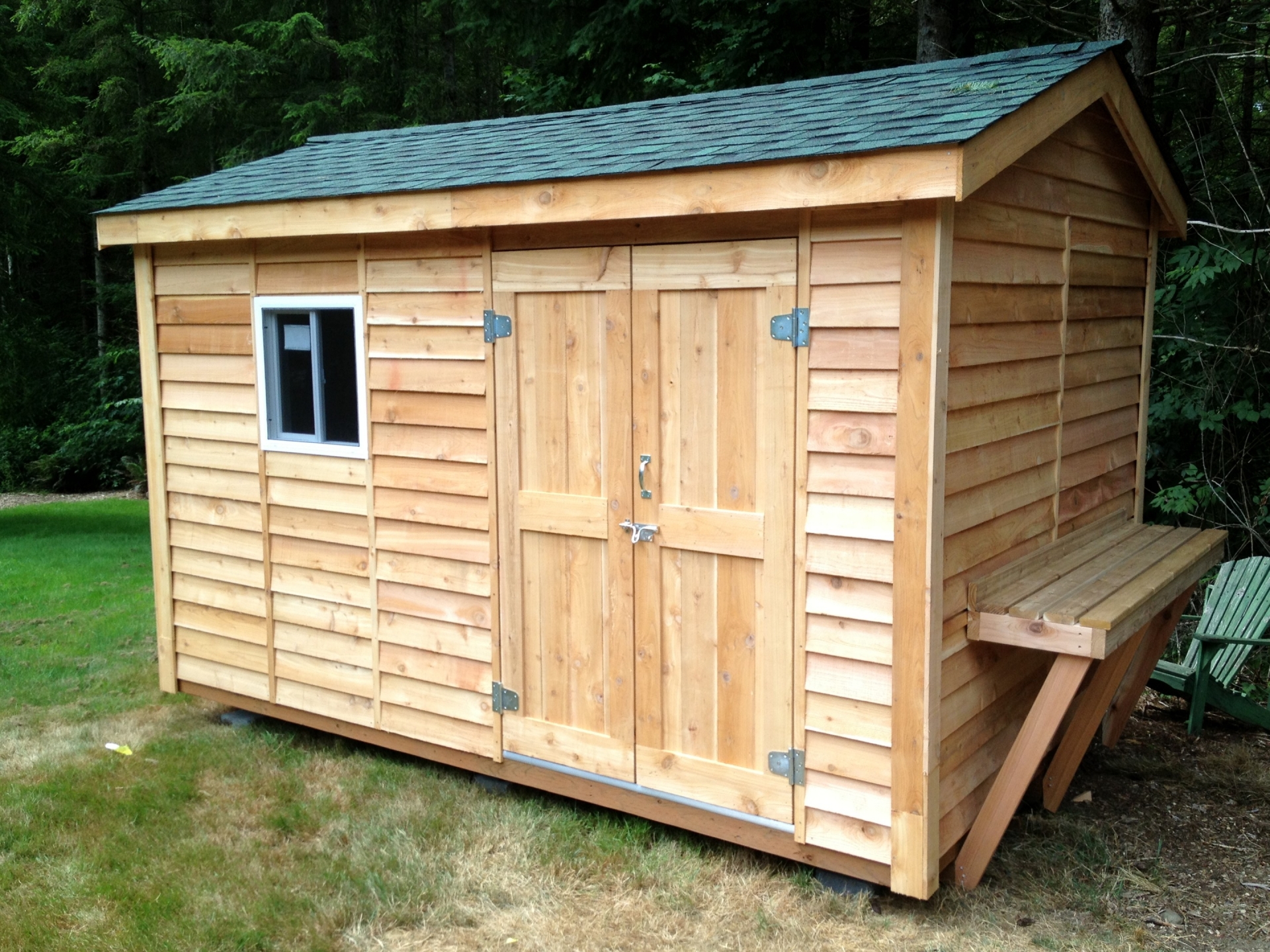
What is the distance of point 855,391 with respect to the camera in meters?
3.79

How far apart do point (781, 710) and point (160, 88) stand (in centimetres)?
1751

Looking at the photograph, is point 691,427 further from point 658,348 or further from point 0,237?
point 0,237

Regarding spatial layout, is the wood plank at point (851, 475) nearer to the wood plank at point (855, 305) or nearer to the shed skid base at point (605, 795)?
the wood plank at point (855, 305)

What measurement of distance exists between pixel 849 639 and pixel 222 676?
3514mm

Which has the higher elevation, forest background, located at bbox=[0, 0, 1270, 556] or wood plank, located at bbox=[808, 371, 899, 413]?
forest background, located at bbox=[0, 0, 1270, 556]

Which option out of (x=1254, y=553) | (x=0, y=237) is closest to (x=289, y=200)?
(x=1254, y=553)

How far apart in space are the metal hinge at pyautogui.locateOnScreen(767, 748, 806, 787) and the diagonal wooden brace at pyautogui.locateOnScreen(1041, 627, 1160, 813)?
1.42 m

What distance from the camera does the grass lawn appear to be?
3.85 m

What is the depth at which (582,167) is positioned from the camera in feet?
13.9

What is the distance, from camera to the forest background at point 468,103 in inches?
279

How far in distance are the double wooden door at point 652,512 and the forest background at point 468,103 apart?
3.40 metres

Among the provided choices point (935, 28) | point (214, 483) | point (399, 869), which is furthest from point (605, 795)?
point (935, 28)

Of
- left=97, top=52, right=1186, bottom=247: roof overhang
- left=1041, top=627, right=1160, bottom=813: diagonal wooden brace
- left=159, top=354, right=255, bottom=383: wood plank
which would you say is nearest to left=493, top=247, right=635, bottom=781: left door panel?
left=97, top=52, right=1186, bottom=247: roof overhang

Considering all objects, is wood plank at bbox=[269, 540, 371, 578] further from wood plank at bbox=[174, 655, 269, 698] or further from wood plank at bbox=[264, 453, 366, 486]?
wood plank at bbox=[174, 655, 269, 698]
